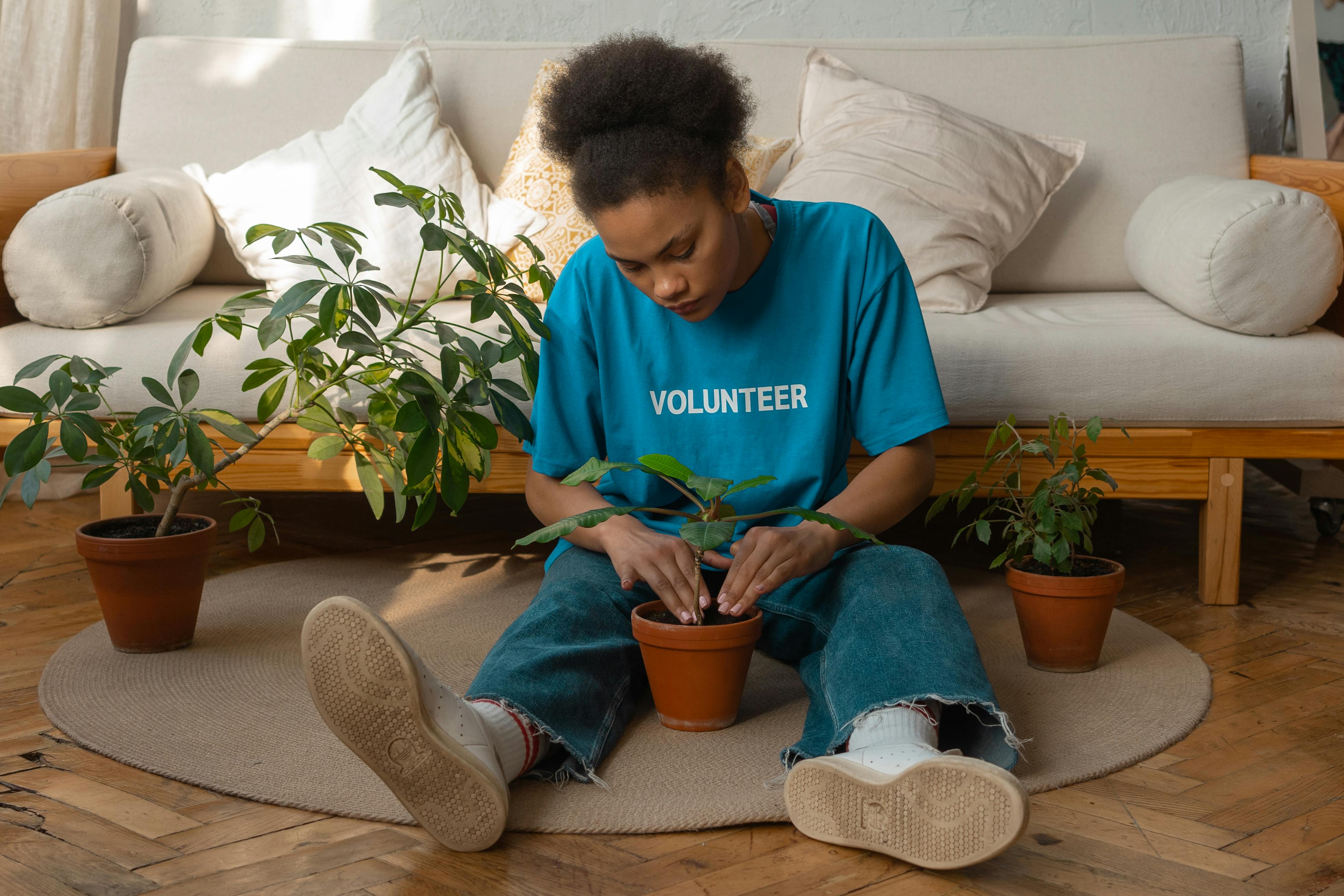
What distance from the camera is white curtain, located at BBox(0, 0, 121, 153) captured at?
96.4 inches

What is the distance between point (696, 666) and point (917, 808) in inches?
11.6

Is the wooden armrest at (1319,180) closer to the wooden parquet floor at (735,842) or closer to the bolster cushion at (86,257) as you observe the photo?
the wooden parquet floor at (735,842)

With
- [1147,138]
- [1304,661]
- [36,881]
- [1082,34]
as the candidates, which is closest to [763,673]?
[1304,661]

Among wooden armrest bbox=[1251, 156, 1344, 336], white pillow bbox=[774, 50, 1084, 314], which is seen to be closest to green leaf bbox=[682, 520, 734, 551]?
white pillow bbox=[774, 50, 1084, 314]

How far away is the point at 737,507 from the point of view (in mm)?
1298

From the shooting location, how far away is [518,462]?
1745 mm

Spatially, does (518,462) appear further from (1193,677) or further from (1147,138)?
(1147,138)

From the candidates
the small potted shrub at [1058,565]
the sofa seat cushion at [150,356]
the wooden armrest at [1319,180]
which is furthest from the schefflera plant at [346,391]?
the wooden armrest at [1319,180]

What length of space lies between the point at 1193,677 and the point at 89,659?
138 cm

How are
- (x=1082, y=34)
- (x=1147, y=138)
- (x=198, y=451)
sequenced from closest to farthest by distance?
(x=198, y=451), (x=1147, y=138), (x=1082, y=34)

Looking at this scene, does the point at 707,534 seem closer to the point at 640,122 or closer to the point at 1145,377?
the point at 640,122

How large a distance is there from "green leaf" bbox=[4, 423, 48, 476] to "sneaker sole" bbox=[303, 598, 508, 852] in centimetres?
60

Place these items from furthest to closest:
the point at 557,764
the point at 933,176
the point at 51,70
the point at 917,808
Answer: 1. the point at 51,70
2. the point at 933,176
3. the point at 557,764
4. the point at 917,808

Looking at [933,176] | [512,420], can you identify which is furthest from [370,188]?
[933,176]
